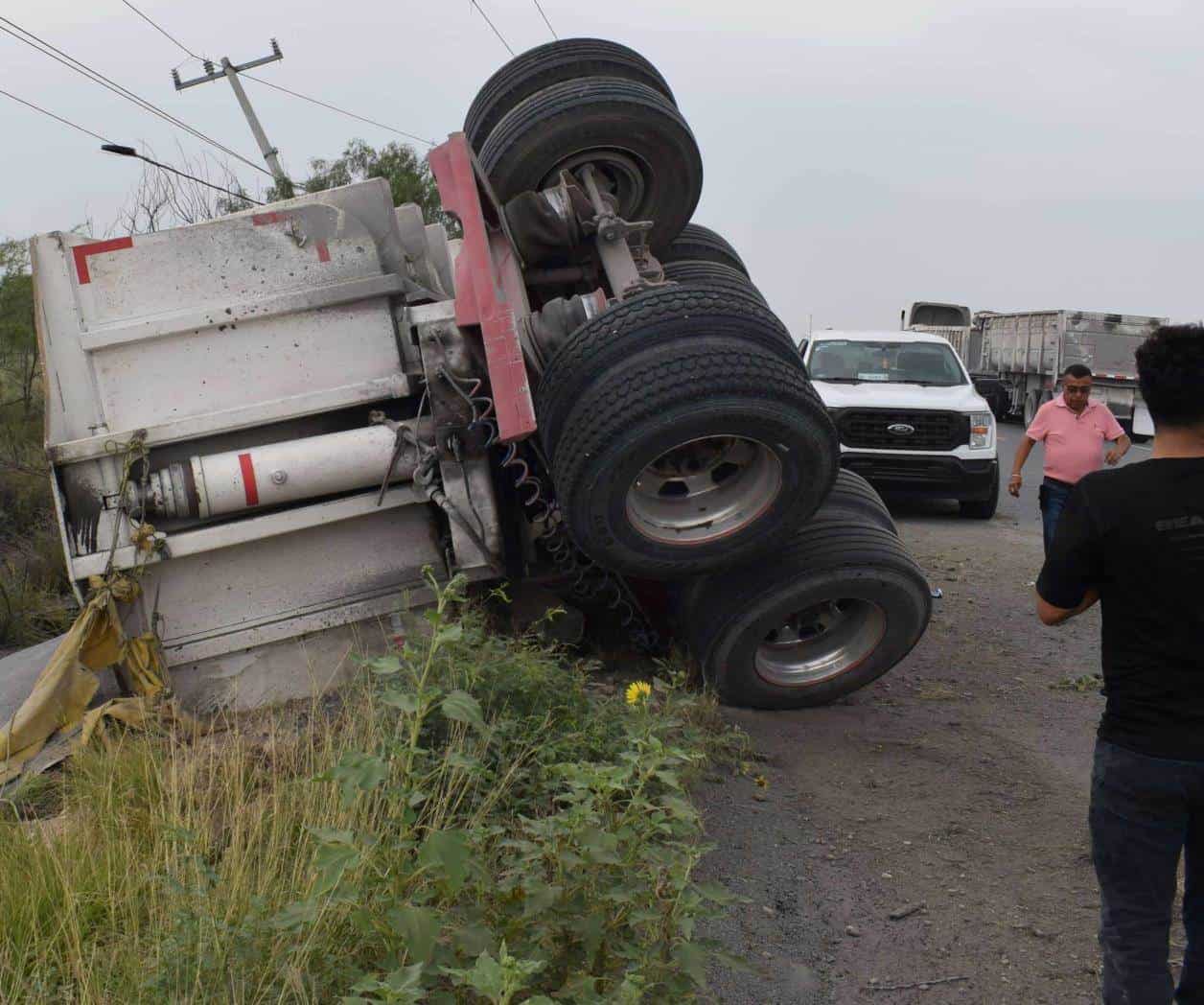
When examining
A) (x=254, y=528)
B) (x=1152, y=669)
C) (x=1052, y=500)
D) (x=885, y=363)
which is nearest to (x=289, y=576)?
(x=254, y=528)

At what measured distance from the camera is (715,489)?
15.9ft

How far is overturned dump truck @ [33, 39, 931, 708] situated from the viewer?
187 inches

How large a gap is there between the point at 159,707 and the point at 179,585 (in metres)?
0.64

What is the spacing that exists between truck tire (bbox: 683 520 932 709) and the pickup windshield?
7.48 metres

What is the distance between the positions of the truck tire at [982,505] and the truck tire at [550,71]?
655cm

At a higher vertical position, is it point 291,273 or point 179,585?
point 291,273

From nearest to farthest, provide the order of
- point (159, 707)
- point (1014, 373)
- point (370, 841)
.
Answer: point (370, 841) < point (159, 707) < point (1014, 373)

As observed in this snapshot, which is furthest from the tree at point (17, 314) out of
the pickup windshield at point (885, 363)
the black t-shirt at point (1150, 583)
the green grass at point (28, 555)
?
the black t-shirt at point (1150, 583)

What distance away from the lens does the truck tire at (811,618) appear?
4.98 meters

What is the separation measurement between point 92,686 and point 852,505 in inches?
125

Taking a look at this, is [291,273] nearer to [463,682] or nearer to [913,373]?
[463,682]

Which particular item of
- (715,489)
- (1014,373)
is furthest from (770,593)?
(1014,373)

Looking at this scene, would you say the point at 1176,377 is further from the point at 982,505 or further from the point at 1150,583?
the point at 982,505

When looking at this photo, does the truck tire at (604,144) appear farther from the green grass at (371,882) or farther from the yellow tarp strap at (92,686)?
the green grass at (371,882)
